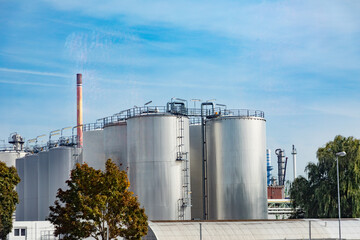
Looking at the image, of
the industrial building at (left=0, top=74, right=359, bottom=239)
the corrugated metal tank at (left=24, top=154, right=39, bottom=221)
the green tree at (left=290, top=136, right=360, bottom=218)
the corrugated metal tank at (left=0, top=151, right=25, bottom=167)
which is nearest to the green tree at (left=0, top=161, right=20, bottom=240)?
the industrial building at (left=0, top=74, right=359, bottom=239)

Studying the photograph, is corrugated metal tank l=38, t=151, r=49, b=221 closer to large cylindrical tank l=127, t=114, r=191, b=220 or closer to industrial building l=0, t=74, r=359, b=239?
industrial building l=0, t=74, r=359, b=239

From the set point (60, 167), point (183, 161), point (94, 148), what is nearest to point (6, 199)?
point (94, 148)

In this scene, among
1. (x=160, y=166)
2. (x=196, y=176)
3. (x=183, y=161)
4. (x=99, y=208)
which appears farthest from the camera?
(x=196, y=176)

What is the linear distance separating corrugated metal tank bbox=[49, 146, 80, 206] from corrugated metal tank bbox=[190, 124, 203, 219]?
55.0 feet

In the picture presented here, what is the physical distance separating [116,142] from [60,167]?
14.1m

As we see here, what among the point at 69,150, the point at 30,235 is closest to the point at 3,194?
the point at 30,235

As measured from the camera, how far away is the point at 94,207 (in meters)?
41.0

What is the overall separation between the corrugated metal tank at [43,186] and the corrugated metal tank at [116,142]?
16.8 meters

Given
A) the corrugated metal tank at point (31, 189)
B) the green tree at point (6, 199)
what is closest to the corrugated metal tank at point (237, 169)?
the green tree at point (6, 199)

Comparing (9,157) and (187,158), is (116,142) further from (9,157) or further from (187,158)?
(9,157)

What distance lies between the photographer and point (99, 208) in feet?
136

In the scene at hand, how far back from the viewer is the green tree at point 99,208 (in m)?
41.2

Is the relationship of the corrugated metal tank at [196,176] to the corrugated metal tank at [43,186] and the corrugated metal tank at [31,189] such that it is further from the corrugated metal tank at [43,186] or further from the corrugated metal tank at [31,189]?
the corrugated metal tank at [31,189]

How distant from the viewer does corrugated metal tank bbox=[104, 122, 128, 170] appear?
64.2m
